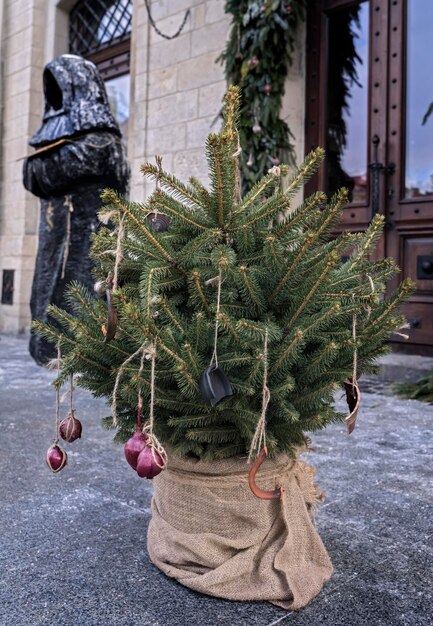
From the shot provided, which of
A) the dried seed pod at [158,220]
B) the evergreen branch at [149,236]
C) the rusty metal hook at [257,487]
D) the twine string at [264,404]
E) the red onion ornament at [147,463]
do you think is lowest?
the rusty metal hook at [257,487]

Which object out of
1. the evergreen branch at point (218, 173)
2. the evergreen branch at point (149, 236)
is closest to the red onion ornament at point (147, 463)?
the evergreen branch at point (149, 236)

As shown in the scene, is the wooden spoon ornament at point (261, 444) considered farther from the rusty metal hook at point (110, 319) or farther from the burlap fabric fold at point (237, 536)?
the rusty metal hook at point (110, 319)

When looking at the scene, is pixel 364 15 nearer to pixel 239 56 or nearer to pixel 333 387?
pixel 239 56

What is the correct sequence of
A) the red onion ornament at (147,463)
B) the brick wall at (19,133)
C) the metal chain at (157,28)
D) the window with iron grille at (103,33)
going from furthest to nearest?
the brick wall at (19,133), the window with iron grille at (103,33), the metal chain at (157,28), the red onion ornament at (147,463)

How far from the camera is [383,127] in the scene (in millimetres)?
5641

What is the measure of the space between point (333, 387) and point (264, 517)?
16.2 inches

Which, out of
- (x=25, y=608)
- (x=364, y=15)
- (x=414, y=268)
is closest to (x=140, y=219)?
(x=25, y=608)

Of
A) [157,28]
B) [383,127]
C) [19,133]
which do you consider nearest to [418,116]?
[383,127]

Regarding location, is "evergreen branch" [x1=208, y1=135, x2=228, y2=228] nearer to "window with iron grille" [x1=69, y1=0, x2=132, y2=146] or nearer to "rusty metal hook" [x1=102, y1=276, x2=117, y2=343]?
"rusty metal hook" [x1=102, y1=276, x2=117, y2=343]

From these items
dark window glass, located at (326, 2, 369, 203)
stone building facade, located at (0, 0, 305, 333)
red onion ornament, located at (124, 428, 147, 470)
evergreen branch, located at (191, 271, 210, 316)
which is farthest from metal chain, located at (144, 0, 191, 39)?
red onion ornament, located at (124, 428, 147, 470)

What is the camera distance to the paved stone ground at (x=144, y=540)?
4.96 ft

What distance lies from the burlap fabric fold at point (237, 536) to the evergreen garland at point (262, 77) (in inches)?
180

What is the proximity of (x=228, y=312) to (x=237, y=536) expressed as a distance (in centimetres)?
60

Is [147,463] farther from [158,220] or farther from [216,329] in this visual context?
[158,220]
